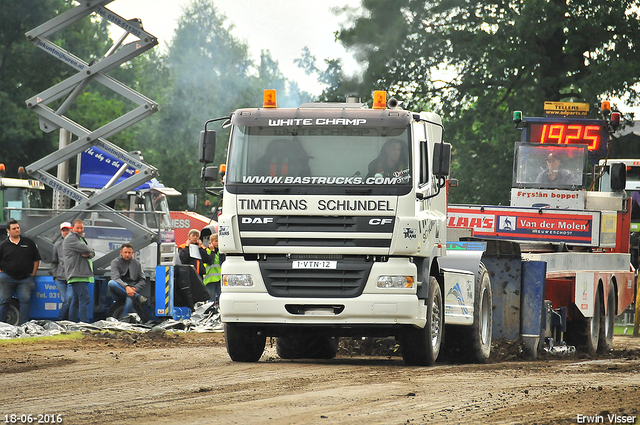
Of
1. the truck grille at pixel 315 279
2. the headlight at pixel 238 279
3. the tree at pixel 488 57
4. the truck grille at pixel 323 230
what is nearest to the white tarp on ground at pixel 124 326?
the headlight at pixel 238 279

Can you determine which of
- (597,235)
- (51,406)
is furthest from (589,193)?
(51,406)

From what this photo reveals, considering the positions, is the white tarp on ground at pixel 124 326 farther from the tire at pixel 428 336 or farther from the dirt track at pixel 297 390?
the tire at pixel 428 336

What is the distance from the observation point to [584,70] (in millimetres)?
34219

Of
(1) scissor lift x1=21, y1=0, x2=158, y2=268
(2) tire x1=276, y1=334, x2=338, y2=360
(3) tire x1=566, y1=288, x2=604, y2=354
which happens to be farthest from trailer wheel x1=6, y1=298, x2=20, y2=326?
(3) tire x1=566, y1=288, x2=604, y2=354

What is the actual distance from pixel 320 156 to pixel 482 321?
12.2ft

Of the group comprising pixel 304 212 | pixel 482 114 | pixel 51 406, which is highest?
pixel 482 114

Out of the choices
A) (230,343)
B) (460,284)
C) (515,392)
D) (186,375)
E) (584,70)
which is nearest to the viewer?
(515,392)

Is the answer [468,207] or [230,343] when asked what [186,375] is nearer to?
[230,343]

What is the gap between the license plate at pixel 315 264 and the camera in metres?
11.3

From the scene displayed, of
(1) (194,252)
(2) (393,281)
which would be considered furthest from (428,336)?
(1) (194,252)

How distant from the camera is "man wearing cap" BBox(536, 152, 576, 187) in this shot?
20.1 metres

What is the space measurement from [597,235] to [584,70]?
1836 cm

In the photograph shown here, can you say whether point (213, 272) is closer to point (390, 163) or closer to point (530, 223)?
point (530, 223)

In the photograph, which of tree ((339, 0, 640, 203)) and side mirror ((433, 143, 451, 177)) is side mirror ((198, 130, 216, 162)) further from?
tree ((339, 0, 640, 203))
